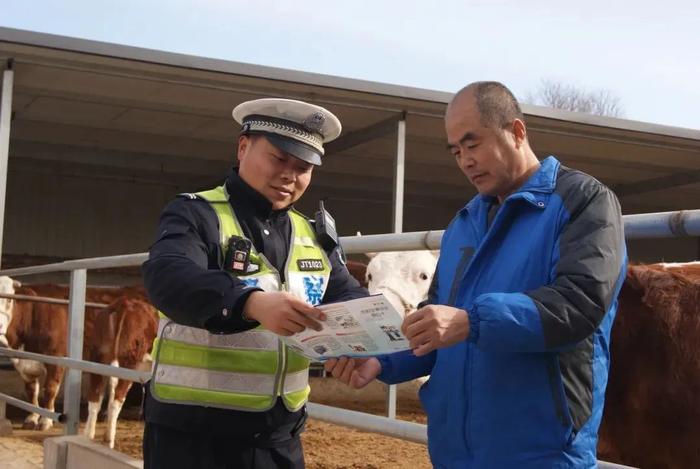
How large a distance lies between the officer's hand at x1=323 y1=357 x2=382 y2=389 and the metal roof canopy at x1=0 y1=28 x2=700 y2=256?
6867mm

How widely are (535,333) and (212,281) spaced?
0.73m

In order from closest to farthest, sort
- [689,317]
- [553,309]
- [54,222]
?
[553,309] < [689,317] < [54,222]

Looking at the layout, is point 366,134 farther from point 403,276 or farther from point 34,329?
point 403,276

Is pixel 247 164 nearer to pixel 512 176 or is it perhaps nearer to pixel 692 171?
pixel 512 176

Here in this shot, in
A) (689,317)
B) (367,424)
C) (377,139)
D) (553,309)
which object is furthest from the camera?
(377,139)

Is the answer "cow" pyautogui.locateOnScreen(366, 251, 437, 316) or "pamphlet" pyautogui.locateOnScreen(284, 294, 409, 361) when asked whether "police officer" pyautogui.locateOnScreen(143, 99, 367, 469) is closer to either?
"pamphlet" pyautogui.locateOnScreen(284, 294, 409, 361)

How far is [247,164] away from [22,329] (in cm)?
904

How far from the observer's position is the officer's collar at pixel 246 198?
2357 mm

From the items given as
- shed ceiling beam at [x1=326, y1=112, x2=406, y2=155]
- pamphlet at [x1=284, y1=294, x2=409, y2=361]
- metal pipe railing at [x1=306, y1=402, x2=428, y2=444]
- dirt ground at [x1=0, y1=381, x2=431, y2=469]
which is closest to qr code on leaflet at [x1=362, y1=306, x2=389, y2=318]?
pamphlet at [x1=284, y1=294, x2=409, y2=361]

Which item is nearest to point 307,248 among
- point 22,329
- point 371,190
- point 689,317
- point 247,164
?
point 247,164

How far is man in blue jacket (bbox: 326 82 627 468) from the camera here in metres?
1.66

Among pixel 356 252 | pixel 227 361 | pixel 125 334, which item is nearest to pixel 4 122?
pixel 125 334

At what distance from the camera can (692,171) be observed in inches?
556

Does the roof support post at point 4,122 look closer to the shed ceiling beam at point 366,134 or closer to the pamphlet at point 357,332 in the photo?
the shed ceiling beam at point 366,134
